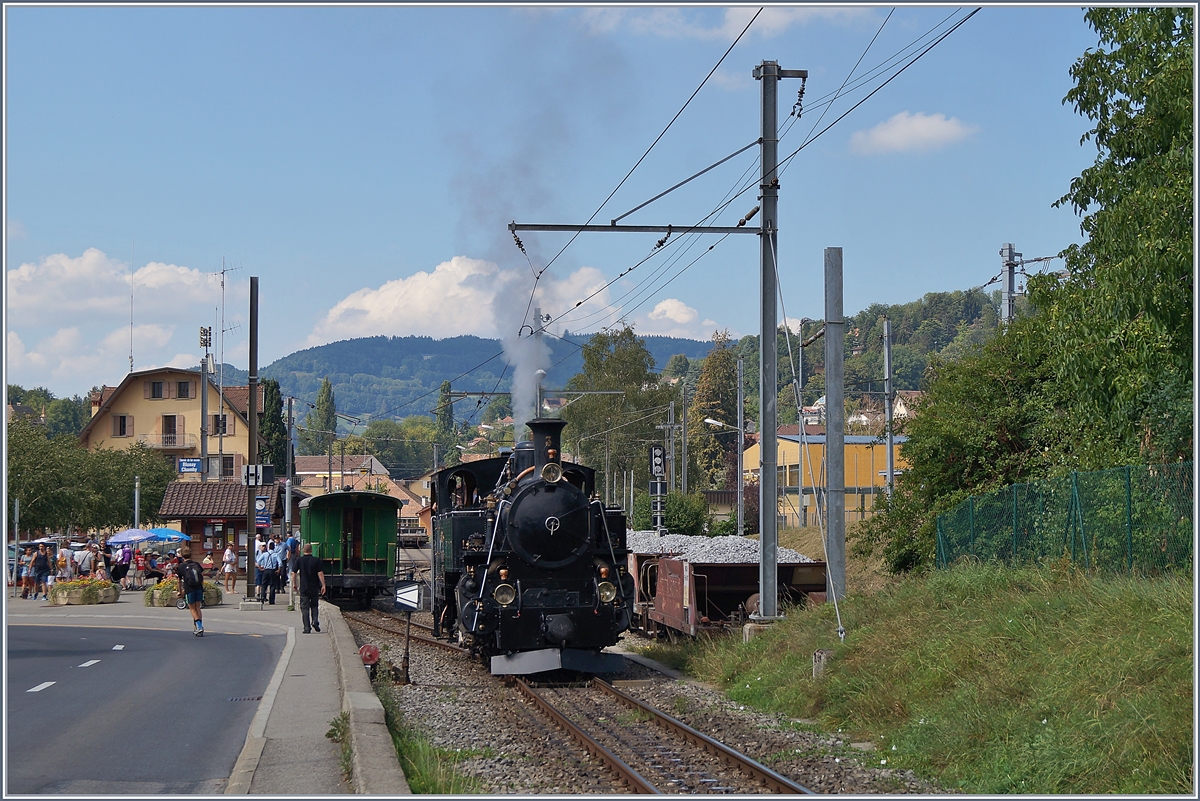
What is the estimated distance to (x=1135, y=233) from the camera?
11.6m

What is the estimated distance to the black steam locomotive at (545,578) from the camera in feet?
49.1

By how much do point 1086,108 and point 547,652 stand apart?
31.0 feet

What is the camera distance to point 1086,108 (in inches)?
524

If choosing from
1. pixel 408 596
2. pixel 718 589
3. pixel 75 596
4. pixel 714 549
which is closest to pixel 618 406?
pixel 75 596

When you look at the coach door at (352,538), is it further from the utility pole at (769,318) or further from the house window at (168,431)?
the house window at (168,431)

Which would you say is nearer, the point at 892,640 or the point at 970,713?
the point at 970,713

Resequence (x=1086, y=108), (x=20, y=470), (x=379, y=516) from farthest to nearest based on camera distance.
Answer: (x=20, y=470), (x=379, y=516), (x=1086, y=108)

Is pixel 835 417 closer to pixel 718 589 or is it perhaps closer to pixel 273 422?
pixel 718 589

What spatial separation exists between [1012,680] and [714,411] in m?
90.4

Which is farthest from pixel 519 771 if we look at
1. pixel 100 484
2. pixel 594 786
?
pixel 100 484

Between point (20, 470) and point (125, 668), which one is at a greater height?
point (20, 470)

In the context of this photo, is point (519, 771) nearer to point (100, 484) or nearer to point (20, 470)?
point (20, 470)

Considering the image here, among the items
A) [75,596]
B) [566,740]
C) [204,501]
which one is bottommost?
[75,596]

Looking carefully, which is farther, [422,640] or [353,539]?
[353,539]
